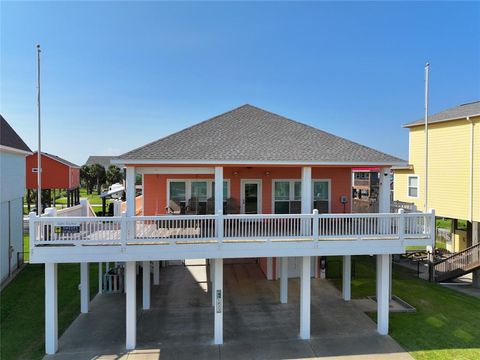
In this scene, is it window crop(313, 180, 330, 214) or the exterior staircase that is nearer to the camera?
window crop(313, 180, 330, 214)

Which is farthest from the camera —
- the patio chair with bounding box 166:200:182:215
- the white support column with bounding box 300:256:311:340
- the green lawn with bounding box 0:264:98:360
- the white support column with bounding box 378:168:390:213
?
the patio chair with bounding box 166:200:182:215

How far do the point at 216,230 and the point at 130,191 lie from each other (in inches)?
130

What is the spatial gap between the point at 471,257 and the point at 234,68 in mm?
17307

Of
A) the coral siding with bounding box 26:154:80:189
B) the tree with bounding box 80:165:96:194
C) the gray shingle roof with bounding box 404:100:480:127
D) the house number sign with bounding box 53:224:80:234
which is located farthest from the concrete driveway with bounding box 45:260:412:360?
the tree with bounding box 80:165:96:194

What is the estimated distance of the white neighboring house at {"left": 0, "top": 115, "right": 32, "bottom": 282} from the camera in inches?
631

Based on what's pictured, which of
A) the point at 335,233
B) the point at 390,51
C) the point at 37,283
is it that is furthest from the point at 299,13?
the point at 37,283

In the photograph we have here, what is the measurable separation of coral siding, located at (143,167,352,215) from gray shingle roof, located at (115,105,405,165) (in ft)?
5.43

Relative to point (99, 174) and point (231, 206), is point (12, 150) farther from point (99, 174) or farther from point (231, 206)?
point (99, 174)

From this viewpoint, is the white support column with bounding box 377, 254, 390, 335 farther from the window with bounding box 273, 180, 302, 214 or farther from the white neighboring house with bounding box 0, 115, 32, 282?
the white neighboring house with bounding box 0, 115, 32, 282

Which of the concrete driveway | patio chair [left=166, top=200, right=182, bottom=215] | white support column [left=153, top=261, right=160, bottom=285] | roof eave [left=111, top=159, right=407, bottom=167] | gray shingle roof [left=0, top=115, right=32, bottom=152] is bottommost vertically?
the concrete driveway

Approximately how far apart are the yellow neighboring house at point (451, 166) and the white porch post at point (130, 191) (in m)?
13.1

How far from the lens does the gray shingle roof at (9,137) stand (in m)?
17.4

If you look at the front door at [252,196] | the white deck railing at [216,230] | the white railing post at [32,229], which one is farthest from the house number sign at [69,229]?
the front door at [252,196]

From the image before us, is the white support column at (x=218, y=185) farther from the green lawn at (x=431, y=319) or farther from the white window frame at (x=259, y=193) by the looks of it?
the green lawn at (x=431, y=319)
